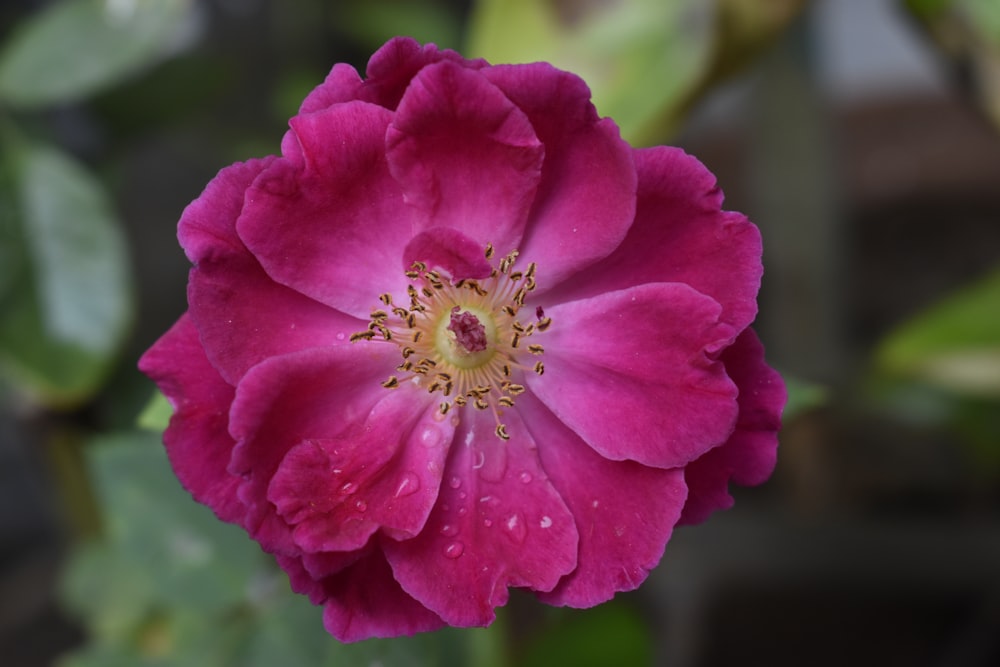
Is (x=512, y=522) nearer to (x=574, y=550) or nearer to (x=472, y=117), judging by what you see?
(x=574, y=550)

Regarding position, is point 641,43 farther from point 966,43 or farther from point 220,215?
point 220,215

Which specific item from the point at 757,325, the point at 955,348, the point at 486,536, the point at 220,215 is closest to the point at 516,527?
the point at 486,536

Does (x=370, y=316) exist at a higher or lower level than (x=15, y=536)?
higher

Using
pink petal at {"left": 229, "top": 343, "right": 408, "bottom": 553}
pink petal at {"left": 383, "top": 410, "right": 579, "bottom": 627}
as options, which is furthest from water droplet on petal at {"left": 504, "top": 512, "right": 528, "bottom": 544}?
pink petal at {"left": 229, "top": 343, "right": 408, "bottom": 553}

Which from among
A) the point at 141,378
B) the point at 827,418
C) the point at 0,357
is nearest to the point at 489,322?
the point at 0,357

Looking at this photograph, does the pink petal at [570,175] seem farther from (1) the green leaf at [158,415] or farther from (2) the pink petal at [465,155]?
(1) the green leaf at [158,415]

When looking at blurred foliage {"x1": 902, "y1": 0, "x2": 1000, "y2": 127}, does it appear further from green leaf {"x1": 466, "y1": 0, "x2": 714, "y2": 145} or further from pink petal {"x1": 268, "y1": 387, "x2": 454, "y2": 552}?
pink petal {"x1": 268, "y1": 387, "x2": 454, "y2": 552}
